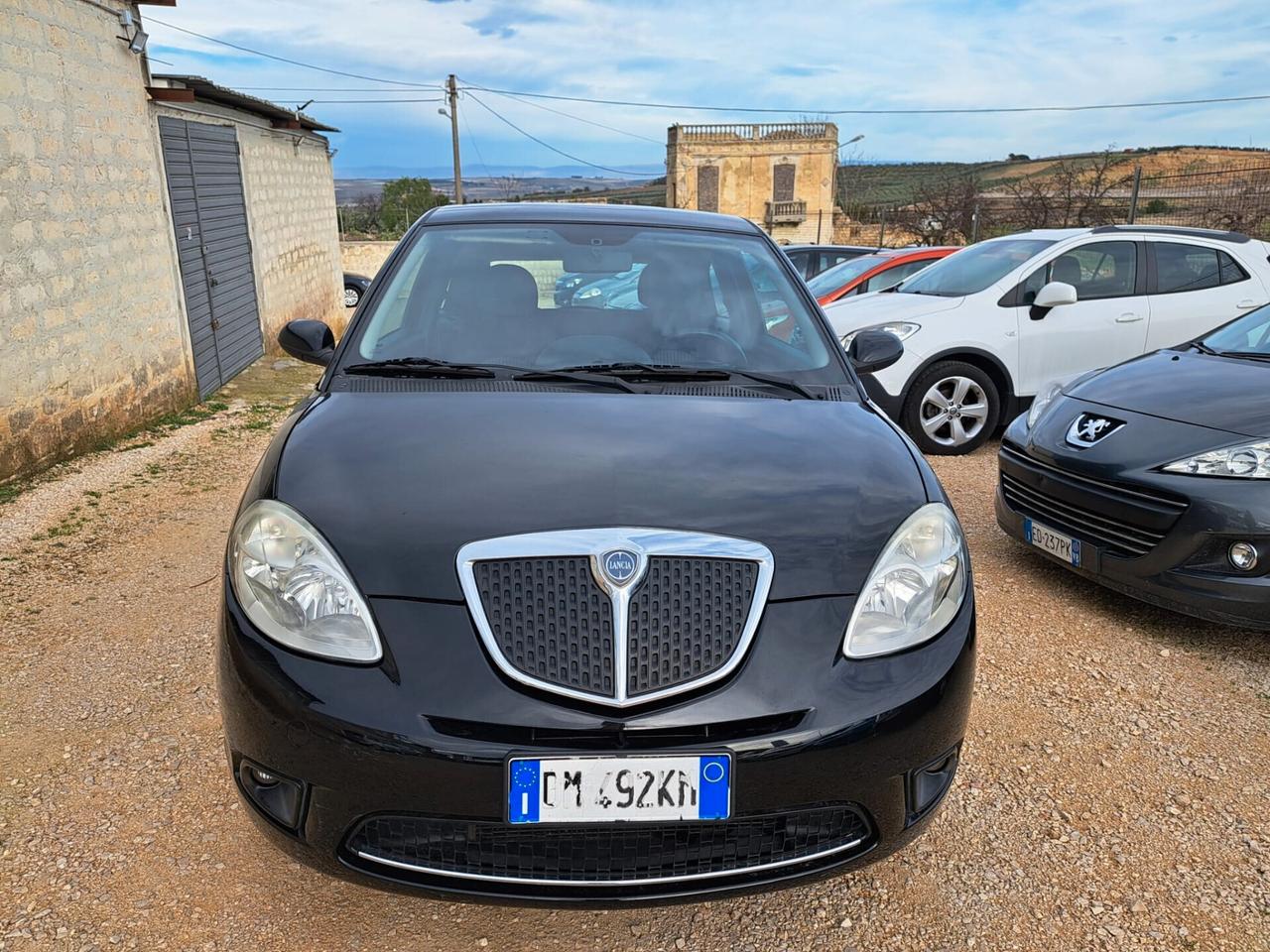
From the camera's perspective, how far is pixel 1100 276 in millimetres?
6785

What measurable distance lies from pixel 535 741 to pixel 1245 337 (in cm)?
438

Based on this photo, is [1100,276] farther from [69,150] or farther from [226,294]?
[226,294]

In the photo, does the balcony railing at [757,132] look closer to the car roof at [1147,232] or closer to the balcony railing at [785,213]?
the balcony railing at [785,213]

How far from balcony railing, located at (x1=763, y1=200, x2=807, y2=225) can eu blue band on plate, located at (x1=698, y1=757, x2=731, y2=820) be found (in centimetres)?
5156

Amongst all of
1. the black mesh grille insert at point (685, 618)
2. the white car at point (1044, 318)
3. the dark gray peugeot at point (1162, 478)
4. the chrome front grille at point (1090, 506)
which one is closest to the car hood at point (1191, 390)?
the dark gray peugeot at point (1162, 478)

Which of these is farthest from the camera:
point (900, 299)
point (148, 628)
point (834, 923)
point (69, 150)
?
point (900, 299)

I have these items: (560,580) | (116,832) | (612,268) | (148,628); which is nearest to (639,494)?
(560,580)

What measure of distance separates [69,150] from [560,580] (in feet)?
21.5

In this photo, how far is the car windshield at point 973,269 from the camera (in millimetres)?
6855

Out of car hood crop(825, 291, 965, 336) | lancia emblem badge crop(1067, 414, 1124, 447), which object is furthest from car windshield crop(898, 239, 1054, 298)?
lancia emblem badge crop(1067, 414, 1124, 447)

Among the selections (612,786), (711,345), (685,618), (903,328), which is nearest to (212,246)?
(903,328)

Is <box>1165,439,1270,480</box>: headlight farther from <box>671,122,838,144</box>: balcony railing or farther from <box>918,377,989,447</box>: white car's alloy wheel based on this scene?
<box>671,122,838,144</box>: balcony railing

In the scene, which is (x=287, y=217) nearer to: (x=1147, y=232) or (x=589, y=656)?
(x=1147, y=232)

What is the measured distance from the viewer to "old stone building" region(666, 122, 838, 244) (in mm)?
51156
